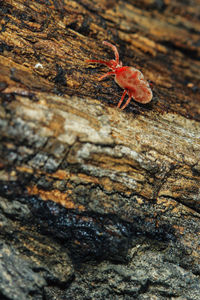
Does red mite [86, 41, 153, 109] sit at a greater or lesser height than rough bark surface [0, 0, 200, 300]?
greater

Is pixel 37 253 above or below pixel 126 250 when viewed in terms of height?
below

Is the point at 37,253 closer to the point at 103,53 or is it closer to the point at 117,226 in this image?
the point at 117,226

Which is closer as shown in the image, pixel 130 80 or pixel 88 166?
pixel 88 166

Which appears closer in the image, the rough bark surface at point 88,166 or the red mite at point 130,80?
the rough bark surface at point 88,166

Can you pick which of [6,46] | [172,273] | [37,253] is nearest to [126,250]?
[172,273]

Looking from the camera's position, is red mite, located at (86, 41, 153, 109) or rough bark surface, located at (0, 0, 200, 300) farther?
red mite, located at (86, 41, 153, 109)
